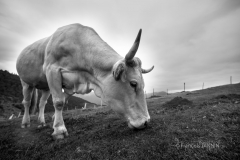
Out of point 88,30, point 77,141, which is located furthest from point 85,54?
point 77,141

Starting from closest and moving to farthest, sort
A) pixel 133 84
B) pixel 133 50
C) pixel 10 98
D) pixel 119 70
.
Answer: pixel 133 50
pixel 119 70
pixel 133 84
pixel 10 98

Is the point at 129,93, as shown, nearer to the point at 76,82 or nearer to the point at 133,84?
the point at 133,84

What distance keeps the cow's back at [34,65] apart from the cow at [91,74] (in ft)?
0.32

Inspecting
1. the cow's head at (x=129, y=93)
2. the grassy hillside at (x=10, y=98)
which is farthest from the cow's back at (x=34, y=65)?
the grassy hillside at (x=10, y=98)

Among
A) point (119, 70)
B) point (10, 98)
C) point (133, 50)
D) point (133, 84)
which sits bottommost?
point (10, 98)

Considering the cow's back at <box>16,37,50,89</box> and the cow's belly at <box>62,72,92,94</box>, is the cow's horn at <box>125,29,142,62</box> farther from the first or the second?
the cow's back at <box>16,37,50,89</box>

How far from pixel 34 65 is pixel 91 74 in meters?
2.90

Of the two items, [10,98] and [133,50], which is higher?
[133,50]

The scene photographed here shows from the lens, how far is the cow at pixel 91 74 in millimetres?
3348

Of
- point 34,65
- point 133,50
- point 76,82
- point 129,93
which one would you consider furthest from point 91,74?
point 34,65

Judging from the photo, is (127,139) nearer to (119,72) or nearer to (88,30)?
(119,72)

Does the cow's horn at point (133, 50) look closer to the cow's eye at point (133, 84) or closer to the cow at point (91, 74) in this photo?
the cow at point (91, 74)

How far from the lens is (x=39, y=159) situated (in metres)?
2.62

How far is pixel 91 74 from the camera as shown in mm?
4242
